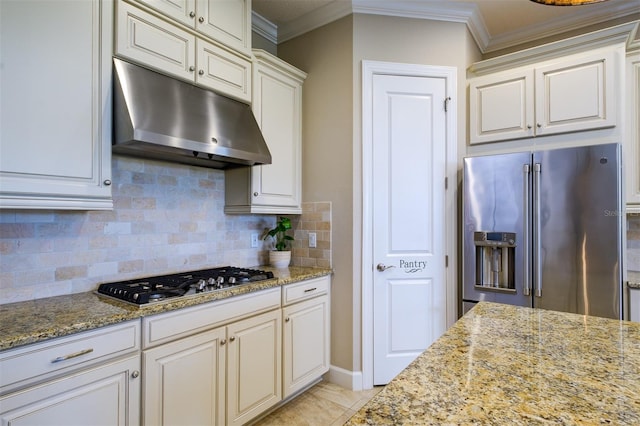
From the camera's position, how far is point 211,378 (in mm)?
1749

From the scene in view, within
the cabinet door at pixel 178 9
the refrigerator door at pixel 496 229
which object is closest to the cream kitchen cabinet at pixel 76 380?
the cabinet door at pixel 178 9

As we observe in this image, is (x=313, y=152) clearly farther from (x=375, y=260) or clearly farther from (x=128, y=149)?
(x=128, y=149)

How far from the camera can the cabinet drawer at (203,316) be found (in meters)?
1.51

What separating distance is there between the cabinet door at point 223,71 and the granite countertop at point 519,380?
186 centimetres

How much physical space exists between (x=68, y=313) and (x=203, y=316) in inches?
22.1

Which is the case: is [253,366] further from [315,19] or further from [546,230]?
[315,19]

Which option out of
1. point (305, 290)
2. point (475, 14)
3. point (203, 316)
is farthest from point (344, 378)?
point (475, 14)

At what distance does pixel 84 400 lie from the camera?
1.29 meters

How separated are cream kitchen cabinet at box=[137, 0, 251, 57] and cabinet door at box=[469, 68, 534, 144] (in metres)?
1.74

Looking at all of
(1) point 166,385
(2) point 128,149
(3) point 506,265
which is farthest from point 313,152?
(1) point 166,385

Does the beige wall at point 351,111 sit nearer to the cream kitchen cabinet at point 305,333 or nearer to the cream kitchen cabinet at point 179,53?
the cream kitchen cabinet at point 305,333

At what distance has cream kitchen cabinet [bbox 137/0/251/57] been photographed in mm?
1849

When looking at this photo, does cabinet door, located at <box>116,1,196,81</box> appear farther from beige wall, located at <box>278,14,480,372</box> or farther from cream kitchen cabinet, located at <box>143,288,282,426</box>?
cream kitchen cabinet, located at <box>143,288,282,426</box>

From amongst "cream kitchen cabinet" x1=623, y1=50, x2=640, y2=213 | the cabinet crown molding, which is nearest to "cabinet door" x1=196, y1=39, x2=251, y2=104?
the cabinet crown molding
